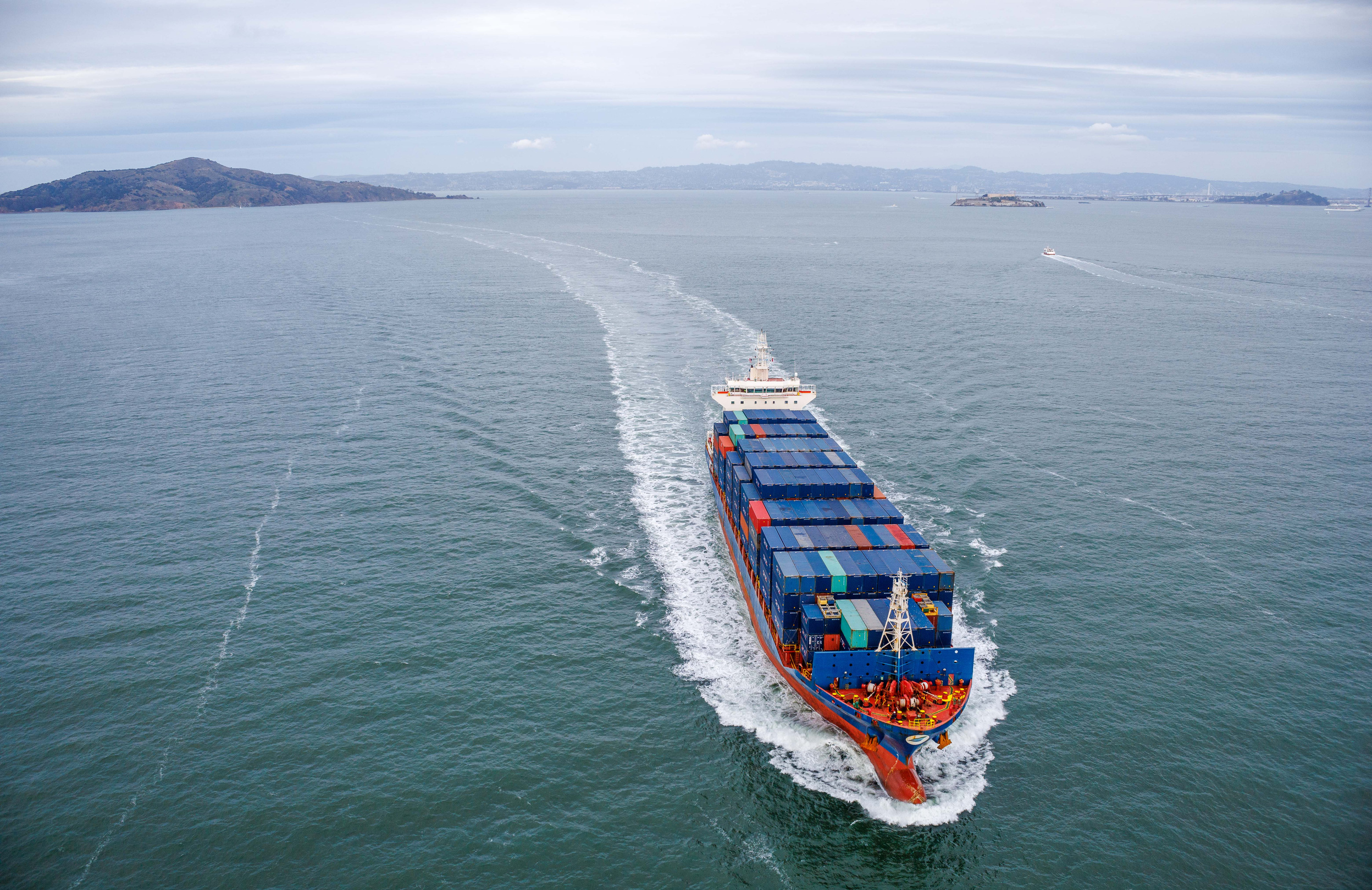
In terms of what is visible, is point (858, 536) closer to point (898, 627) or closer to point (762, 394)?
point (898, 627)

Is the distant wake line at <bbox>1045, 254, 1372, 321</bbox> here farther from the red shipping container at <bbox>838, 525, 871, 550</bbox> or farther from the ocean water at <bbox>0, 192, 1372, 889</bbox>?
the red shipping container at <bbox>838, 525, 871, 550</bbox>

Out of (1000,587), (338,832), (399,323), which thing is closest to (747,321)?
(399,323)

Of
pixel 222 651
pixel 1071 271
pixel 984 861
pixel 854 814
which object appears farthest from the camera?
pixel 1071 271

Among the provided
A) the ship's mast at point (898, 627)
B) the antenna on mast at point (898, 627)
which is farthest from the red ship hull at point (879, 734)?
the ship's mast at point (898, 627)

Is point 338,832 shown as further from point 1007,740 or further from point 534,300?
point 534,300

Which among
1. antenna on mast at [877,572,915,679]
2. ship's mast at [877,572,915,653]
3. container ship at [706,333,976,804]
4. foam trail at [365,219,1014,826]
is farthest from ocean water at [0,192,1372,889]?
ship's mast at [877,572,915,653]

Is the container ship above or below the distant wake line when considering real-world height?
below

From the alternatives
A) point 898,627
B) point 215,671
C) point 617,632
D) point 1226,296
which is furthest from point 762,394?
point 1226,296
